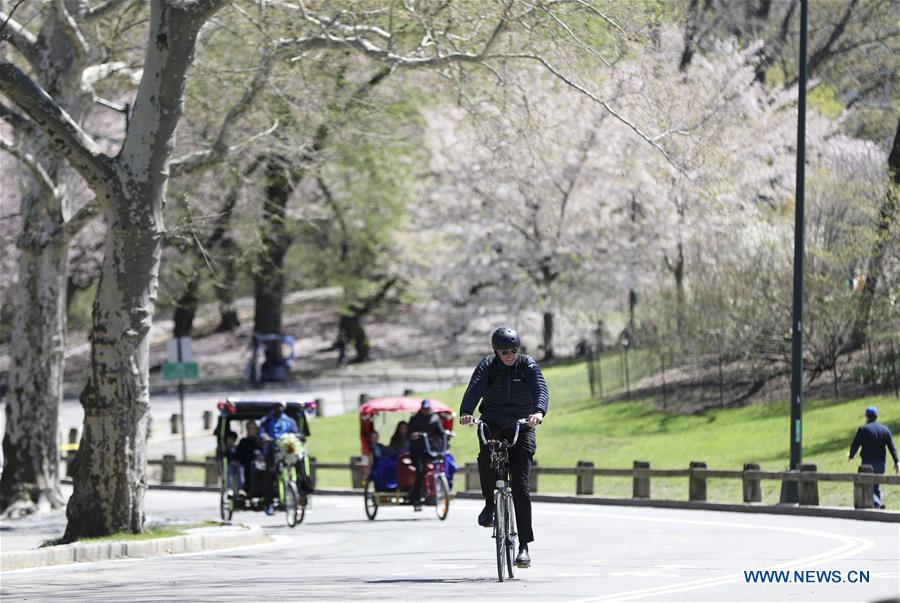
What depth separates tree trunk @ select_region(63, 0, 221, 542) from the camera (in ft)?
59.3

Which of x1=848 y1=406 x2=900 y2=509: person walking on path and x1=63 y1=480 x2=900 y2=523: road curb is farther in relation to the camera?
x1=848 y1=406 x2=900 y2=509: person walking on path

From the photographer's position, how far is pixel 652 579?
12539 millimetres

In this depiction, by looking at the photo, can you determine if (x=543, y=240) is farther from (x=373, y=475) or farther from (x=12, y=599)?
(x=12, y=599)

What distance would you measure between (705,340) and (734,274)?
1.99 meters

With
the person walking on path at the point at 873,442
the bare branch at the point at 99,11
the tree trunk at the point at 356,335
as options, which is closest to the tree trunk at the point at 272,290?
the tree trunk at the point at 356,335

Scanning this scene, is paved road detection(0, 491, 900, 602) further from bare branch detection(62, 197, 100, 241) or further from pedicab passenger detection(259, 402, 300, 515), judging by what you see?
bare branch detection(62, 197, 100, 241)

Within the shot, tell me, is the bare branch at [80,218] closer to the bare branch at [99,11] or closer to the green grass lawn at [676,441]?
the bare branch at [99,11]

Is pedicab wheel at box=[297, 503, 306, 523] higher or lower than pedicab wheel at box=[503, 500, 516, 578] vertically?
lower

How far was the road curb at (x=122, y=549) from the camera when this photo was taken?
1639 cm

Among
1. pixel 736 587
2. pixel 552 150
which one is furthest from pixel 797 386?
pixel 736 587

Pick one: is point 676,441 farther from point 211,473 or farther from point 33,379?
point 33,379

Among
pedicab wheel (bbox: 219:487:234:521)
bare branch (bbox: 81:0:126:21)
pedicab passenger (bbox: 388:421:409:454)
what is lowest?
pedicab wheel (bbox: 219:487:234:521)

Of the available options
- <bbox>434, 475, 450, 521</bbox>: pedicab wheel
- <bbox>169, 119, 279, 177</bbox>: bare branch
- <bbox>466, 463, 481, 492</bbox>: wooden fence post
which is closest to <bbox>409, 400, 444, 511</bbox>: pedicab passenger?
<bbox>434, 475, 450, 521</bbox>: pedicab wheel

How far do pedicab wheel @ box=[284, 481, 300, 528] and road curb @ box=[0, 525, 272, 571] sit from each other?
278 centimetres
